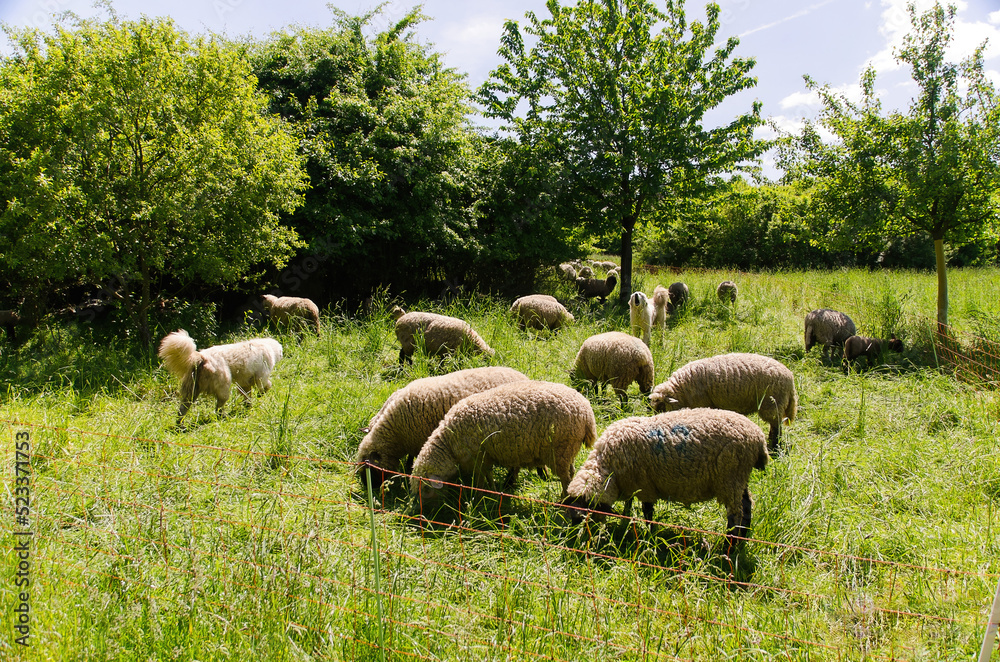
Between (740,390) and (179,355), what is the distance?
5767mm

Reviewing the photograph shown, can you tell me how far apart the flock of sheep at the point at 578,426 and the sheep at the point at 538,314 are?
3008 millimetres

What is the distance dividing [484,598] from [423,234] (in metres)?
10.5

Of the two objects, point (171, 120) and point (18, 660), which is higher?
point (171, 120)

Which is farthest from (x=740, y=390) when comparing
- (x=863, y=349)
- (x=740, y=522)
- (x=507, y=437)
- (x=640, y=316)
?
(x=863, y=349)

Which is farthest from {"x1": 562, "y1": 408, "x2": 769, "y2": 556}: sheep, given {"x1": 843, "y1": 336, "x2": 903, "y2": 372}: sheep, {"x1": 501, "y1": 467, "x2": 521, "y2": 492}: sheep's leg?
{"x1": 843, "y1": 336, "x2": 903, "y2": 372}: sheep

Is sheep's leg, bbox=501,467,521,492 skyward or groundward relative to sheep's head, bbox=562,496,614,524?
groundward

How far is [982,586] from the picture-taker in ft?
10.7

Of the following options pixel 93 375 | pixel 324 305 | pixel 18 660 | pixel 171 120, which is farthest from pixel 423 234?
pixel 18 660

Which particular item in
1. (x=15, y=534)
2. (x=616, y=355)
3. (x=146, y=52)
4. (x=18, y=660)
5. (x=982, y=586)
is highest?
(x=146, y=52)

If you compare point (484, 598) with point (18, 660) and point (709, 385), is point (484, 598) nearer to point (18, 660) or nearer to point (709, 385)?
point (18, 660)

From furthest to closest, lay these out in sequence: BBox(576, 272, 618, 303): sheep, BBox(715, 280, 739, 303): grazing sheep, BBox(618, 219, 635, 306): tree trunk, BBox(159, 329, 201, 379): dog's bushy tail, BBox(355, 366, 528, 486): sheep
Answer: BBox(576, 272, 618, 303): sheep → BBox(618, 219, 635, 306): tree trunk → BBox(715, 280, 739, 303): grazing sheep → BBox(159, 329, 201, 379): dog's bushy tail → BBox(355, 366, 528, 486): sheep

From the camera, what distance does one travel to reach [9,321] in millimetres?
9602

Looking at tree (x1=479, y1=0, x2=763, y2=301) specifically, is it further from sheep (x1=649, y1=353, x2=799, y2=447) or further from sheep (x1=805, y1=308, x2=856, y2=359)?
sheep (x1=649, y1=353, x2=799, y2=447)

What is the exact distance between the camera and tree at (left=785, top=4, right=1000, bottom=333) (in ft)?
28.9
